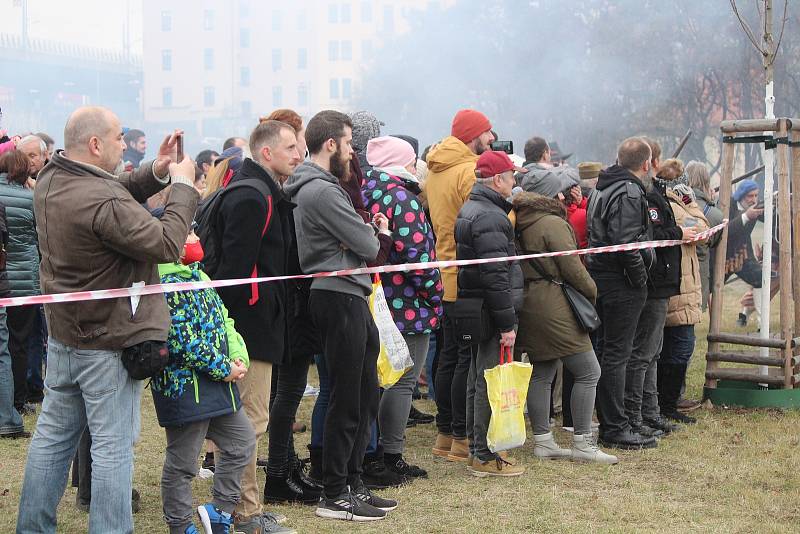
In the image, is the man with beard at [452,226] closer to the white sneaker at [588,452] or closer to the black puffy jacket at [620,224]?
the white sneaker at [588,452]

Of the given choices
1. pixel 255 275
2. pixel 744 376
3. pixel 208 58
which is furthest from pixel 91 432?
pixel 208 58

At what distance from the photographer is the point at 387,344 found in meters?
5.87

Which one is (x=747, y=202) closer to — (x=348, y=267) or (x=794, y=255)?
(x=794, y=255)

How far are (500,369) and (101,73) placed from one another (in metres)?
70.3

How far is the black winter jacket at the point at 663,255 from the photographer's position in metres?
7.45

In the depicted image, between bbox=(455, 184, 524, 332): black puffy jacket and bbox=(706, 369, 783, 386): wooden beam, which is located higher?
bbox=(455, 184, 524, 332): black puffy jacket

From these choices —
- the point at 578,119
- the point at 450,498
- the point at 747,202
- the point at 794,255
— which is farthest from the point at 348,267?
the point at 578,119

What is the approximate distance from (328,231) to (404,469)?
185 centimetres

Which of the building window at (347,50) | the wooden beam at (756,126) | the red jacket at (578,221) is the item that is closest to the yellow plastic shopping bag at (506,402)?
the red jacket at (578,221)

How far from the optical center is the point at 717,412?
28.0ft

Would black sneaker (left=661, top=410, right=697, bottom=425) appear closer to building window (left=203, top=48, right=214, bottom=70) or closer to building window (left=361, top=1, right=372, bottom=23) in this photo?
building window (left=361, top=1, right=372, bottom=23)

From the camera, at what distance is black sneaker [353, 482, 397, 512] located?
5.68m

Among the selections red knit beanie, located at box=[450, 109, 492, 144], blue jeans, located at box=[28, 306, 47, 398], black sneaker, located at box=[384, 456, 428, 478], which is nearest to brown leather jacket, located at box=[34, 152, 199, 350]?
black sneaker, located at box=[384, 456, 428, 478]

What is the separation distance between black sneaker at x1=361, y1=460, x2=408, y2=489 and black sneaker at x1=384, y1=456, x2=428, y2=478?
0.45 ft
